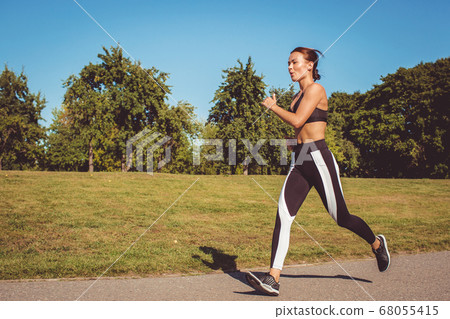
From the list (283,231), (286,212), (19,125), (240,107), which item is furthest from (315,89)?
(19,125)

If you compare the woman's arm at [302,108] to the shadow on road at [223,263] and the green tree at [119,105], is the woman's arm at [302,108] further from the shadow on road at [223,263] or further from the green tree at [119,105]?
the green tree at [119,105]

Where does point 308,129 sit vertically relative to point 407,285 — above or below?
above

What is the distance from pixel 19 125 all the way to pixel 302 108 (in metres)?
42.0

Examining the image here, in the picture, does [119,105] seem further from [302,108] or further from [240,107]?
[302,108]

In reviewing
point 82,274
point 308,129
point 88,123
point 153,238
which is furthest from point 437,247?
point 88,123

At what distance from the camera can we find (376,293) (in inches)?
130

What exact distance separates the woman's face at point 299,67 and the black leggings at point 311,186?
73cm

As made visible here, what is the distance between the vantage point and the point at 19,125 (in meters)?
38.2

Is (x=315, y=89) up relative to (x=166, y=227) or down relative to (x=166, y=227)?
up

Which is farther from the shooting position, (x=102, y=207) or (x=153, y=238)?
(x=102, y=207)

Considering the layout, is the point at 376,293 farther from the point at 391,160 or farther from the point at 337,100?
Result: the point at 337,100

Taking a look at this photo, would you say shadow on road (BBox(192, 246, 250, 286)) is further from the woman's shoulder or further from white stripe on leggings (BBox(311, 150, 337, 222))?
the woman's shoulder

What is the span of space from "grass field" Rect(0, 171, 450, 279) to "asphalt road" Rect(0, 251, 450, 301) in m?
0.43
